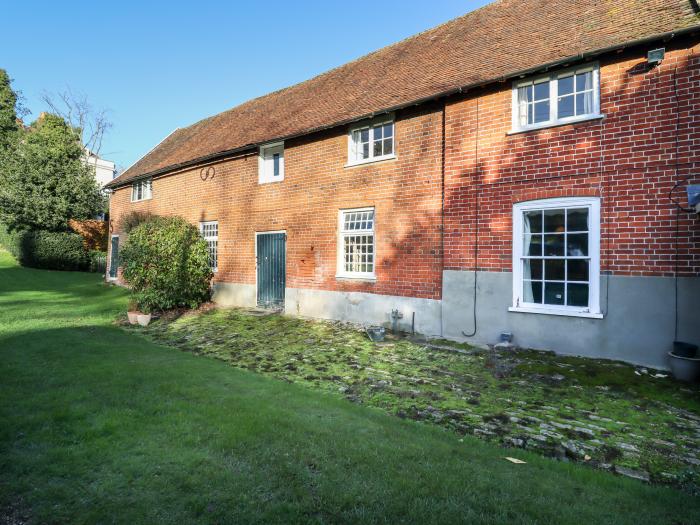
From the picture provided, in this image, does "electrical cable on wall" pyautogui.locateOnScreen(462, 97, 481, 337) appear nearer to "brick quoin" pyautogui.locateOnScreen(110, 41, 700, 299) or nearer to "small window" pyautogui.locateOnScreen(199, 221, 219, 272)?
"brick quoin" pyautogui.locateOnScreen(110, 41, 700, 299)

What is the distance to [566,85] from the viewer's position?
8.30 metres

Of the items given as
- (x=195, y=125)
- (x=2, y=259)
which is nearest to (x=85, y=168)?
(x=2, y=259)

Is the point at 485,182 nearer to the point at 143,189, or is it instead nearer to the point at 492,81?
the point at 492,81

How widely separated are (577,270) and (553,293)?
63cm

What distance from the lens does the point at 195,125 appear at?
22.8m

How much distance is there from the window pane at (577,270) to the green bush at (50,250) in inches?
1177

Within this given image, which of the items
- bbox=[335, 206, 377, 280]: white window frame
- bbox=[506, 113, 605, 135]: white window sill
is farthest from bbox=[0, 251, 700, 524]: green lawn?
bbox=[506, 113, 605, 135]: white window sill

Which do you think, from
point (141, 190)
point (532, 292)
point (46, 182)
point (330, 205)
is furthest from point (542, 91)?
point (46, 182)

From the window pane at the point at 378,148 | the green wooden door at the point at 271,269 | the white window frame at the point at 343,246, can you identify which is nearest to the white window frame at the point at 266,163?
the green wooden door at the point at 271,269

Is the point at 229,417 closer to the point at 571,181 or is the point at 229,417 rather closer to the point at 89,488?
the point at 89,488

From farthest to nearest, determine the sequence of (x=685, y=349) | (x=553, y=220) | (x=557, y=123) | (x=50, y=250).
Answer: (x=50, y=250) < (x=553, y=220) < (x=557, y=123) < (x=685, y=349)

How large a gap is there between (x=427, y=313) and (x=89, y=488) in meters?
7.75

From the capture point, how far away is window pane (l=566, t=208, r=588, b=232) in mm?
7977

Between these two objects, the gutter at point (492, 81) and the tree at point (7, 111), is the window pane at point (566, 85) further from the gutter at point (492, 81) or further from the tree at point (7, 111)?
the tree at point (7, 111)
